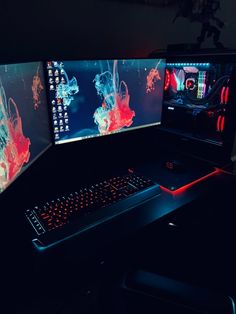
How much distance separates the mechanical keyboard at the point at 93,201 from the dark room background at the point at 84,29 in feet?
1.75

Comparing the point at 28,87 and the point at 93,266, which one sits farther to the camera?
the point at 28,87

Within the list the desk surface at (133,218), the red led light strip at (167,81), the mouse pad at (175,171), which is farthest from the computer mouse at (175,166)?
the red led light strip at (167,81)

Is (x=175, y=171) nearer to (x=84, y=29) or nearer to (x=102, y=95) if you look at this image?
(x=102, y=95)

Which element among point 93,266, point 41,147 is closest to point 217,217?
point 93,266

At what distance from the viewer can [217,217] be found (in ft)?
3.78

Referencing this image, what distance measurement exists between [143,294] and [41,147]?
0.62m

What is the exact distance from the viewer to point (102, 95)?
1136 millimetres

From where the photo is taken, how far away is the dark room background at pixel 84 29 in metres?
1.10

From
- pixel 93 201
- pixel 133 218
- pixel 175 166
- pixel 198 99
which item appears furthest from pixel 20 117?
pixel 198 99

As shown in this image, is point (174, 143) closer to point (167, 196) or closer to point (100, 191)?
point (167, 196)

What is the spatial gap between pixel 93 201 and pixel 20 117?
13.8 inches

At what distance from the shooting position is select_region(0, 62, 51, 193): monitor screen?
732mm

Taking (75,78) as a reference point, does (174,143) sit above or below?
below

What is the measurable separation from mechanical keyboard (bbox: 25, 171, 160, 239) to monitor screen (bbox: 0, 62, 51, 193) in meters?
0.14
